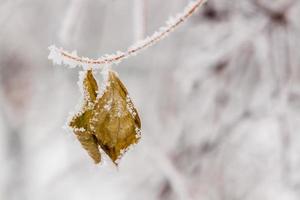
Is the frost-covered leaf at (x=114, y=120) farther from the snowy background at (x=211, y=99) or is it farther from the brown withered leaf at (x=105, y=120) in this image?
the snowy background at (x=211, y=99)

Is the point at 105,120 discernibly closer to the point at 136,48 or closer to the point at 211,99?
the point at 136,48

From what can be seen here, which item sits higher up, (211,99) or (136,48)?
(211,99)

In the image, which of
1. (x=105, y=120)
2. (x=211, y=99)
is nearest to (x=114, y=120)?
(x=105, y=120)

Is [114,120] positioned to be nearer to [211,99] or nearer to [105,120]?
[105,120]

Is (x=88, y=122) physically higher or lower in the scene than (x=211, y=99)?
lower

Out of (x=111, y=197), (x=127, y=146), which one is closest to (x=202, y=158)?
(x=111, y=197)

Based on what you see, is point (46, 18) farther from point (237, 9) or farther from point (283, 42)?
point (283, 42)

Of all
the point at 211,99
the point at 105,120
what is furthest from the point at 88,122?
the point at 211,99

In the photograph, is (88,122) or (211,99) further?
(211,99)

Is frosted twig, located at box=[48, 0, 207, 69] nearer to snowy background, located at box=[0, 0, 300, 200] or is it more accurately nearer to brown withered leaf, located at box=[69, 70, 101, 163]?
brown withered leaf, located at box=[69, 70, 101, 163]

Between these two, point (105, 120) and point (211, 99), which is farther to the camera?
point (211, 99)

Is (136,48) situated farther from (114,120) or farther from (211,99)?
(211,99)
